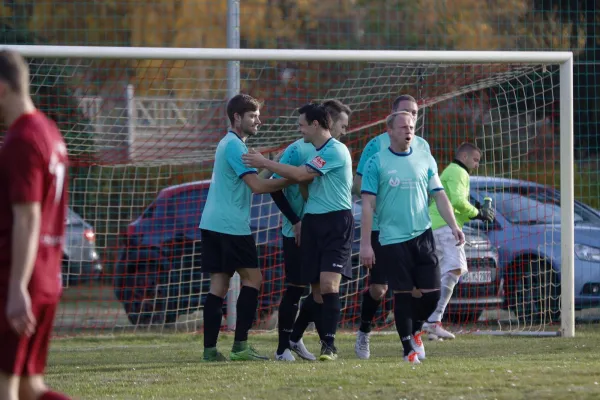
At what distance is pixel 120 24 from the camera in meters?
21.1

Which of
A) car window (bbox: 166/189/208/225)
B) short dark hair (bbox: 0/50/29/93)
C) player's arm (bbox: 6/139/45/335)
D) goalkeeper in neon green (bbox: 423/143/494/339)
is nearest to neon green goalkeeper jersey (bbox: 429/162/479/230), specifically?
goalkeeper in neon green (bbox: 423/143/494/339)

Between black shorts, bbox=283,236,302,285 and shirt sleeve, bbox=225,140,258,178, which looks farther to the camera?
black shorts, bbox=283,236,302,285

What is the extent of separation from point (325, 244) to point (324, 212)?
0.25 m

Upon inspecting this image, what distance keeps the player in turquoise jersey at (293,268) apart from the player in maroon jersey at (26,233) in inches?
162

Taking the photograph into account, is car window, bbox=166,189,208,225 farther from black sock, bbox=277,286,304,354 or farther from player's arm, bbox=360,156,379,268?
player's arm, bbox=360,156,379,268

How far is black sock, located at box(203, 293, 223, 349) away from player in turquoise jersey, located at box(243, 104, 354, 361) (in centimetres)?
74

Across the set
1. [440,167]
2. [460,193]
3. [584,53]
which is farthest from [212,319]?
[584,53]

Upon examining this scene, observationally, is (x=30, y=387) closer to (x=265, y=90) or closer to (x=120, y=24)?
(x=265, y=90)

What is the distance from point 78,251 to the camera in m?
14.9

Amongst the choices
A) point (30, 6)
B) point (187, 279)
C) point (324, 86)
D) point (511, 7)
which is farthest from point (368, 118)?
point (30, 6)

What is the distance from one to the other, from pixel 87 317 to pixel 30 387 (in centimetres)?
992

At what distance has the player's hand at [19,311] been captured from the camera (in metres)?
4.43

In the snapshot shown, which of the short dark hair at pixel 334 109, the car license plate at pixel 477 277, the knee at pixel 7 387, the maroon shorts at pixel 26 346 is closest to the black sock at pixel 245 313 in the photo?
the short dark hair at pixel 334 109

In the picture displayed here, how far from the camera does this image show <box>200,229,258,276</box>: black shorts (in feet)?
28.7
